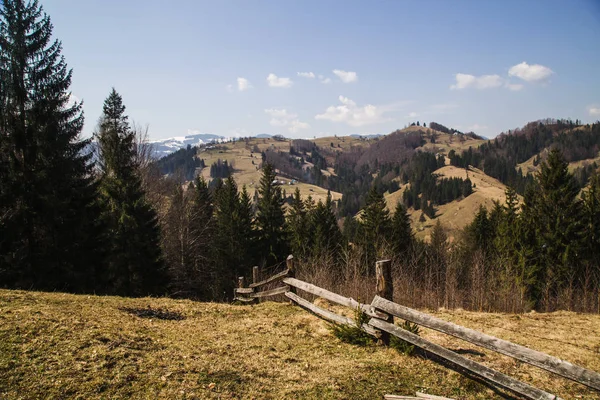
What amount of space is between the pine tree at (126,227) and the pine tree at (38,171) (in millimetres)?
3090

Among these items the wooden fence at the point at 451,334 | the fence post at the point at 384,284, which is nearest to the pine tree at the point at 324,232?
the wooden fence at the point at 451,334

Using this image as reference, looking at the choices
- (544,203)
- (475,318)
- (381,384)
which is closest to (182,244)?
(475,318)

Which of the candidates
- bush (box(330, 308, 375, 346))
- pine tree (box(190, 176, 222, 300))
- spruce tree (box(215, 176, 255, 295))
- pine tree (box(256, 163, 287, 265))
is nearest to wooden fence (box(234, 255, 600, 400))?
bush (box(330, 308, 375, 346))

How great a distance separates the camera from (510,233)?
119 ft

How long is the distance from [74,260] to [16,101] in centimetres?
820

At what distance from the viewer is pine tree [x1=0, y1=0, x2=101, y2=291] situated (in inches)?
624

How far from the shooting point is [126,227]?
21.9m

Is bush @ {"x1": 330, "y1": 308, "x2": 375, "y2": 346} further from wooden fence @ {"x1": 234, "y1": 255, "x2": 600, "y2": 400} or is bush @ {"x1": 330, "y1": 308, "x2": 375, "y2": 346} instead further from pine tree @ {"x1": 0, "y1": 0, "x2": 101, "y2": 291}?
pine tree @ {"x1": 0, "y1": 0, "x2": 101, "y2": 291}

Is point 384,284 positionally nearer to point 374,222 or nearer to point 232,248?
point 232,248

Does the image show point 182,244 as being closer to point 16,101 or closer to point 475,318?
point 16,101

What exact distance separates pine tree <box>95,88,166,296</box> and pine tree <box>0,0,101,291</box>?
3.09m

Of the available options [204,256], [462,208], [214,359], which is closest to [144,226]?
[204,256]

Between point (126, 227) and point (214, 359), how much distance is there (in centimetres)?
1787

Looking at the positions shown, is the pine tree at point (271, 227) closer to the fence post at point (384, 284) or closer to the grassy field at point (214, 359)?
the grassy field at point (214, 359)
